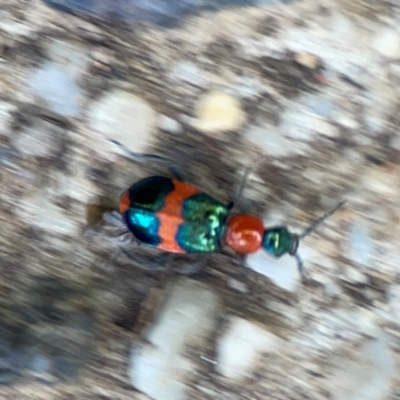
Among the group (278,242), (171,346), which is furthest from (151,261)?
(278,242)

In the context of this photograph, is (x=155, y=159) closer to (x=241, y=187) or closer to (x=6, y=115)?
(x=241, y=187)

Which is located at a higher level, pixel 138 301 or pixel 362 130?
pixel 362 130

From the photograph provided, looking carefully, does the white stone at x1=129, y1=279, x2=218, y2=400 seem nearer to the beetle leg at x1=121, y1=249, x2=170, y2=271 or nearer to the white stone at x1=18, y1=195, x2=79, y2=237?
the beetle leg at x1=121, y1=249, x2=170, y2=271

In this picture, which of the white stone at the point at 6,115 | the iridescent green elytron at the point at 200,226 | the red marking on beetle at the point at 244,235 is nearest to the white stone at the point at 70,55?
the white stone at the point at 6,115

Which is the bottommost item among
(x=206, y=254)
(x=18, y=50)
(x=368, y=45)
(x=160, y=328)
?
(x=160, y=328)

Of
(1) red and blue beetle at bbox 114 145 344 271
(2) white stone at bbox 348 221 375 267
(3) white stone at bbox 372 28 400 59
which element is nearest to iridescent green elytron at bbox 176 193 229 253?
(1) red and blue beetle at bbox 114 145 344 271

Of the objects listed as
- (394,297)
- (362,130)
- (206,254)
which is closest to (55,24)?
(206,254)

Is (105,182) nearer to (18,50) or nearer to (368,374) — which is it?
(18,50)
